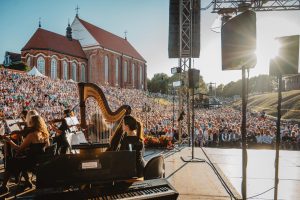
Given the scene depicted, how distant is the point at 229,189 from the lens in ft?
15.9

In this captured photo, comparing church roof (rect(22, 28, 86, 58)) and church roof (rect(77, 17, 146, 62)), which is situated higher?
church roof (rect(77, 17, 146, 62))

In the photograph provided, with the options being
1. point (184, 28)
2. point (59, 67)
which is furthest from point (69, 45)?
point (184, 28)

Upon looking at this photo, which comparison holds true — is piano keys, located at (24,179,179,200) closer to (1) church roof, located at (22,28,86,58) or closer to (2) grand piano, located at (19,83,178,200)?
(2) grand piano, located at (19,83,178,200)

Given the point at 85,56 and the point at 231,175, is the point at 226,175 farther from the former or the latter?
the point at 85,56

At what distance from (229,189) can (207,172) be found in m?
1.29

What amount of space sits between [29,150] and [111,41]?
49483 millimetres

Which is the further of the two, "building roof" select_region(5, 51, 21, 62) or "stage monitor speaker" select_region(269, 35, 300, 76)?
"building roof" select_region(5, 51, 21, 62)

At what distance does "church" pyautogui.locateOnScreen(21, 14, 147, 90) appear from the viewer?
3825cm

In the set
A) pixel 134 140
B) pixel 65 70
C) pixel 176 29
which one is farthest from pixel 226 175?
pixel 65 70

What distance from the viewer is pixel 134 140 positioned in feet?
12.8

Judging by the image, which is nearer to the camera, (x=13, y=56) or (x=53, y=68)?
(x=53, y=68)

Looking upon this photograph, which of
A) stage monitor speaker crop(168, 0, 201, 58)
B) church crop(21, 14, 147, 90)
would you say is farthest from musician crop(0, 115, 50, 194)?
church crop(21, 14, 147, 90)

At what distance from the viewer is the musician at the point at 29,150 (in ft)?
15.4

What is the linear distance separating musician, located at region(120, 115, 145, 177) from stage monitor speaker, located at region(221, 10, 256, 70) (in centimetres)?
162
